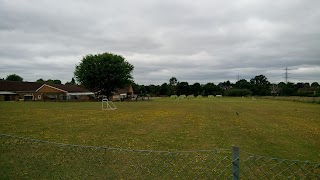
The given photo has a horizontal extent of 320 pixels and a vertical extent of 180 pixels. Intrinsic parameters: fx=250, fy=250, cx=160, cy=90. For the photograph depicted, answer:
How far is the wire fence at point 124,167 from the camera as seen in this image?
21.2 ft

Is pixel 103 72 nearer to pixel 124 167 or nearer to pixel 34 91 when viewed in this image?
pixel 34 91

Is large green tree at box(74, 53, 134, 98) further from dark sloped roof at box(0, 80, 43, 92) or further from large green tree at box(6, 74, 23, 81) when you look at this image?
large green tree at box(6, 74, 23, 81)

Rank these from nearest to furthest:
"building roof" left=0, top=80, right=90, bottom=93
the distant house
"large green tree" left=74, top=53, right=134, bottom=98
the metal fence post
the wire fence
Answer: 1. the metal fence post
2. the wire fence
3. "large green tree" left=74, top=53, right=134, bottom=98
4. the distant house
5. "building roof" left=0, top=80, right=90, bottom=93

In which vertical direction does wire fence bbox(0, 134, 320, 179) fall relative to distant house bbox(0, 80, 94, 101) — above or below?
below

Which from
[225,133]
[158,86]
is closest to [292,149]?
[225,133]

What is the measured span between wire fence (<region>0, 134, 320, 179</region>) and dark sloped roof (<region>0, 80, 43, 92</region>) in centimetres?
6247

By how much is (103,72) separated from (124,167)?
4969 centimetres

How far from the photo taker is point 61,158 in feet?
25.4

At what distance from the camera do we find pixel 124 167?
722 centimetres

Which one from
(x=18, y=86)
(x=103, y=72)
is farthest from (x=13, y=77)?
(x=103, y=72)

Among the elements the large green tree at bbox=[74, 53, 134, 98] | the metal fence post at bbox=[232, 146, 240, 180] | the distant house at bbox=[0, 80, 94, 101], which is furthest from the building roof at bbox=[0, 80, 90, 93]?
the metal fence post at bbox=[232, 146, 240, 180]

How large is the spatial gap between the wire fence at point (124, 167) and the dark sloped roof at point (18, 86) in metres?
62.5

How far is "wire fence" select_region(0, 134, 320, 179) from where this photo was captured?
A: 21.2 ft

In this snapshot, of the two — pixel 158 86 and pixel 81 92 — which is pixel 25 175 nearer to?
pixel 81 92
